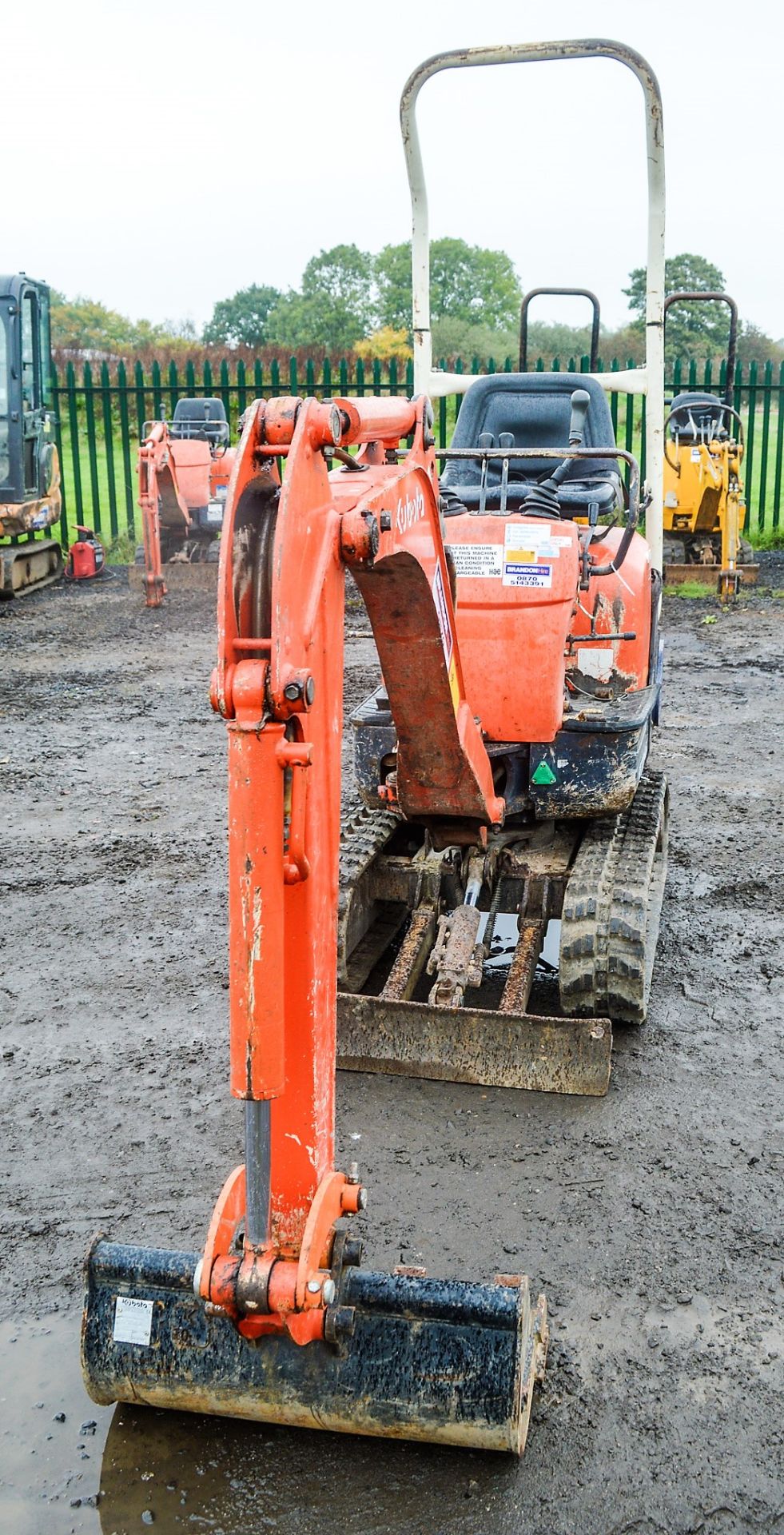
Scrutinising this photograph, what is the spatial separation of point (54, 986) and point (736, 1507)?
297 centimetres

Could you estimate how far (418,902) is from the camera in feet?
15.9

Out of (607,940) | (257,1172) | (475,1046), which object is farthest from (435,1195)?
(257,1172)

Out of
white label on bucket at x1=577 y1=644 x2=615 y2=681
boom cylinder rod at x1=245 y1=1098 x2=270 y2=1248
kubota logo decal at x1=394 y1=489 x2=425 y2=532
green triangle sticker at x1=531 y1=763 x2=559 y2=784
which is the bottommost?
boom cylinder rod at x1=245 y1=1098 x2=270 y2=1248

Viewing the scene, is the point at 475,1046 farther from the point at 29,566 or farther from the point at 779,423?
the point at 779,423

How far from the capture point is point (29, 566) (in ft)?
44.8

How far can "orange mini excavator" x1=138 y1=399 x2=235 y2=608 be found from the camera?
12.6 meters

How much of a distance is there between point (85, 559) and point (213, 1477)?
1253 centimetres

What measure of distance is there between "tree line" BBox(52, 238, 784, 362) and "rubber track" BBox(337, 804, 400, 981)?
2719 centimetres

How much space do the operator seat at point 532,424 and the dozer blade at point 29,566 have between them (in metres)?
7.77

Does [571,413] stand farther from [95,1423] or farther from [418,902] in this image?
[95,1423]

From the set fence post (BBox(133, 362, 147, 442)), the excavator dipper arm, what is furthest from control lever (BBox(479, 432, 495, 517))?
fence post (BBox(133, 362, 147, 442))

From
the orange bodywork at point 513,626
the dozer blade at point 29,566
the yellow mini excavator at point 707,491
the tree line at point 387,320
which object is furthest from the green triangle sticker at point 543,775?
the tree line at point 387,320

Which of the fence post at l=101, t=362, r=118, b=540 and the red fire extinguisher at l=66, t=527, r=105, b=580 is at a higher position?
the fence post at l=101, t=362, r=118, b=540

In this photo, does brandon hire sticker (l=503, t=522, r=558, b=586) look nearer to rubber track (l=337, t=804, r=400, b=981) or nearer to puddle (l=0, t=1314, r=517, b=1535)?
rubber track (l=337, t=804, r=400, b=981)
